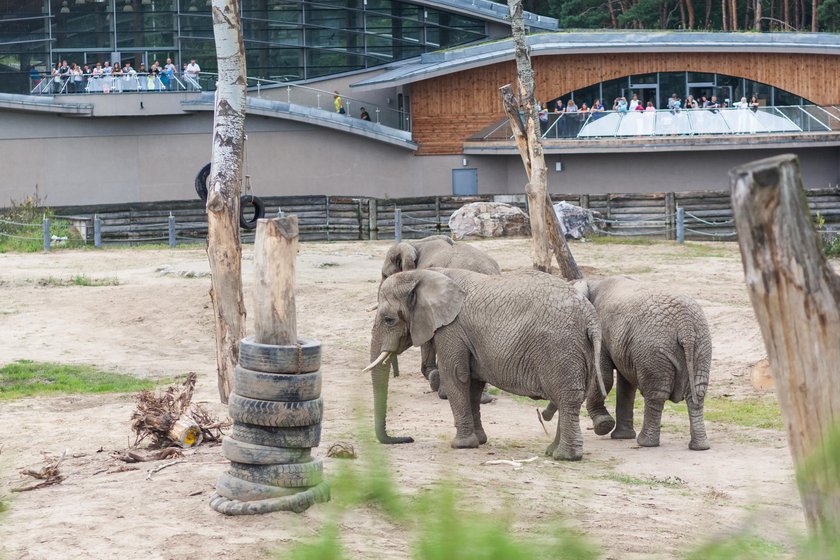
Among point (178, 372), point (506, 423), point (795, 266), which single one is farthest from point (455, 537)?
point (178, 372)

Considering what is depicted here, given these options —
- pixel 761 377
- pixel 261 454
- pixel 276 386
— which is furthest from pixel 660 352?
pixel 261 454

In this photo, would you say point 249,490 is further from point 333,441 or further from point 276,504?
point 333,441

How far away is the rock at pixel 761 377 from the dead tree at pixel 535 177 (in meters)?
6.43

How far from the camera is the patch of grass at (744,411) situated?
12062 millimetres

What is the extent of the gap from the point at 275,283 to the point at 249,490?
3.96ft

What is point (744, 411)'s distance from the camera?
12828mm

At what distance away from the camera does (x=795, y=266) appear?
10.4ft

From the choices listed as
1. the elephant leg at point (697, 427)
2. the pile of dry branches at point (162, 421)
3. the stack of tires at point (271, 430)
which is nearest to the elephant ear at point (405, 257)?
the elephant leg at point (697, 427)

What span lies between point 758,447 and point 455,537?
8.77 m

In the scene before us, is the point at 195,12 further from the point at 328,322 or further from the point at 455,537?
the point at 455,537

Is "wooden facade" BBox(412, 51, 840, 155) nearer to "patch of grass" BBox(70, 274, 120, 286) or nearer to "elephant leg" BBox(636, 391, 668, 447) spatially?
"patch of grass" BBox(70, 274, 120, 286)

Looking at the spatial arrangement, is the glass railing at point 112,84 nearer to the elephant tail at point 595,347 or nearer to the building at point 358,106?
the building at point 358,106

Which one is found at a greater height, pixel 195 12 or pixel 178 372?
pixel 195 12

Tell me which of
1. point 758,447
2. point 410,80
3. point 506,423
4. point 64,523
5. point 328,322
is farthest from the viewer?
point 410,80
